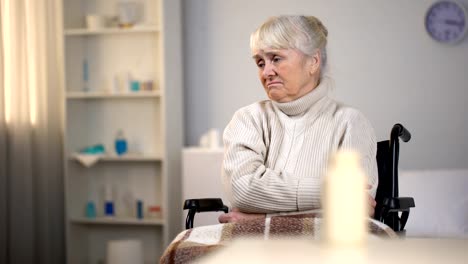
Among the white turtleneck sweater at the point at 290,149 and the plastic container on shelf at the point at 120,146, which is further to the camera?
the plastic container on shelf at the point at 120,146

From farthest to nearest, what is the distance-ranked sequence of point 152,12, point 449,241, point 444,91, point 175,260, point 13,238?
point 152,12, point 444,91, point 13,238, point 175,260, point 449,241

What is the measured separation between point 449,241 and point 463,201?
2.53 m

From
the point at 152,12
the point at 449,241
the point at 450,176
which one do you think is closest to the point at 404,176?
the point at 450,176

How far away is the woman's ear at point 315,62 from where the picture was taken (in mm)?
2129

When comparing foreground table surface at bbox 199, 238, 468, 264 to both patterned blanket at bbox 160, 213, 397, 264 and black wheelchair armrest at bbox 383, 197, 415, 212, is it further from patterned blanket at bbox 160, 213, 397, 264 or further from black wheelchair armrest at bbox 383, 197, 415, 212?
black wheelchair armrest at bbox 383, 197, 415, 212

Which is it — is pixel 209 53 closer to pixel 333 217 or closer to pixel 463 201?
pixel 463 201

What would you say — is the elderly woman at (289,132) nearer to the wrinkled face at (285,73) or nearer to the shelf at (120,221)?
the wrinkled face at (285,73)

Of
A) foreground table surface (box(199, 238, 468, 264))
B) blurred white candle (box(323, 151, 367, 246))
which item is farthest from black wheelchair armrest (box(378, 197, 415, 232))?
blurred white candle (box(323, 151, 367, 246))

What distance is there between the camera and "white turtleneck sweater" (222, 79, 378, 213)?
1953 millimetres

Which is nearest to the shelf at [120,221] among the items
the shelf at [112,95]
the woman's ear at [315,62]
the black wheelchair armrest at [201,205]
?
the shelf at [112,95]

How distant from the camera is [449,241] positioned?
854 millimetres

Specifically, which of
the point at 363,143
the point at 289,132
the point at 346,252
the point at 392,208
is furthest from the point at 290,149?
the point at 346,252

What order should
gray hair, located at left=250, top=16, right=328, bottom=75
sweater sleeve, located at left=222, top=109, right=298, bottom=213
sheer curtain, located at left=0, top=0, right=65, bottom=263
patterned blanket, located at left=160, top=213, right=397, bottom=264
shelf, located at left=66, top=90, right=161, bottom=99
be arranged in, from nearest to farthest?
patterned blanket, located at left=160, top=213, right=397, bottom=264 → sweater sleeve, located at left=222, top=109, right=298, bottom=213 → gray hair, located at left=250, top=16, right=328, bottom=75 → sheer curtain, located at left=0, top=0, right=65, bottom=263 → shelf, located at left=66, top=90, right=161, bottom=99

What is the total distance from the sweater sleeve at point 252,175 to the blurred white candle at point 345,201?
1185mm
